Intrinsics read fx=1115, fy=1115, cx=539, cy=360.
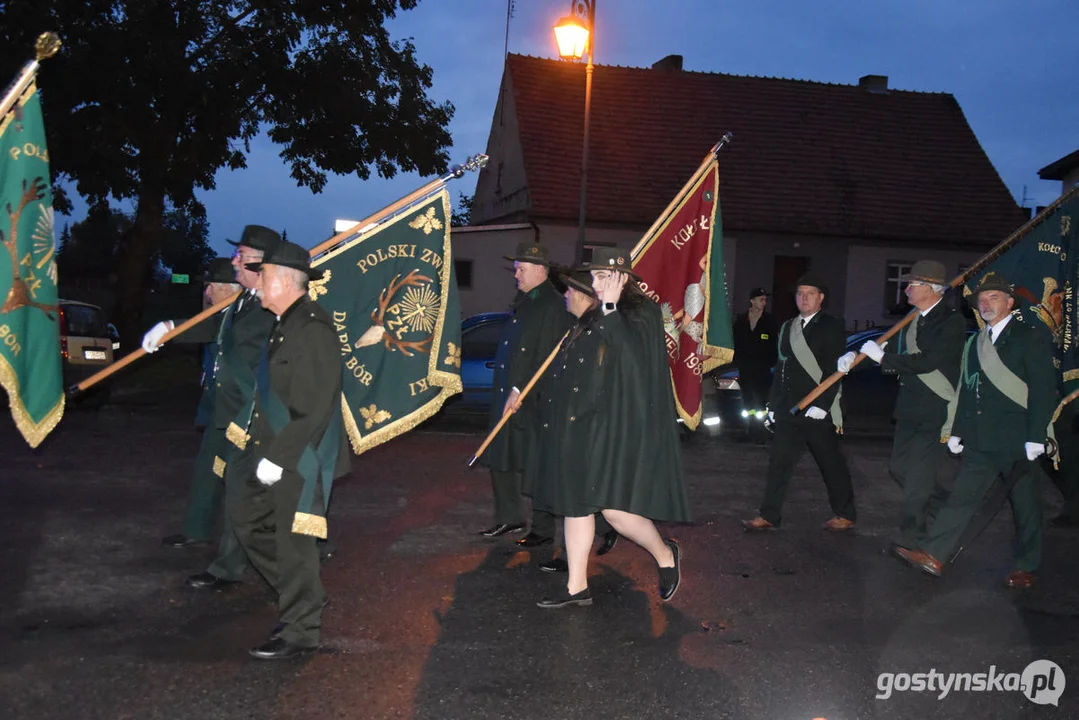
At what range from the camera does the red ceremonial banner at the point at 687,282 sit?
8258mm

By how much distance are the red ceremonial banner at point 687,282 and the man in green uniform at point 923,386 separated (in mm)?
1221

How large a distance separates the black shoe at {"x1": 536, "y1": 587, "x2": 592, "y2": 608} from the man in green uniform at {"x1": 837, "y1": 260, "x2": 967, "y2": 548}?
8.05 feet

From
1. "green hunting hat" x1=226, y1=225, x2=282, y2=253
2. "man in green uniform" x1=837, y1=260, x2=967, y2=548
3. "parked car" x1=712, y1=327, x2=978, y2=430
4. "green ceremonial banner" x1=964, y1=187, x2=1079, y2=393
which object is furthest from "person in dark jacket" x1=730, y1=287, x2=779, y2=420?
"green hunting hat" x1=226, y1=225, x2=282, y2=253

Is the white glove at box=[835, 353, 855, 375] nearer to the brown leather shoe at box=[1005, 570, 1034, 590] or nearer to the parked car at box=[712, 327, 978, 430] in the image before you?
the brown leather shoe at box=[1005, 570, 1034, 590]

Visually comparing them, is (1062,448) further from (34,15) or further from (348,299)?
(34,15)

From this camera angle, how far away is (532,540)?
7.38m

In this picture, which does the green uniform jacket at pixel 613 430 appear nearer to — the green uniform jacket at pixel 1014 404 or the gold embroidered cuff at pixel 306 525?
the gold embroidered cuff at pixel 306 525

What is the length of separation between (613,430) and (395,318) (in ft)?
5.72

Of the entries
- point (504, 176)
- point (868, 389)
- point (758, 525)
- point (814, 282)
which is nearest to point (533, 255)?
point (814, 282)

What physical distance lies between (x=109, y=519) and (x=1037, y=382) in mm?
6106

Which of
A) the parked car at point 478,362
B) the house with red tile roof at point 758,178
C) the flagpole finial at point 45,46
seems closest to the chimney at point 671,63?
the house with red tile roof at point 758,178

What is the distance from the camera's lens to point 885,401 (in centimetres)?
1516

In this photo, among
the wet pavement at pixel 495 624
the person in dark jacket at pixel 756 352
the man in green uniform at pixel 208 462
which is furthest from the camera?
the person in dark jacket at pixel 756 352

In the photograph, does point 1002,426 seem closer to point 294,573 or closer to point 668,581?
point 668,581
